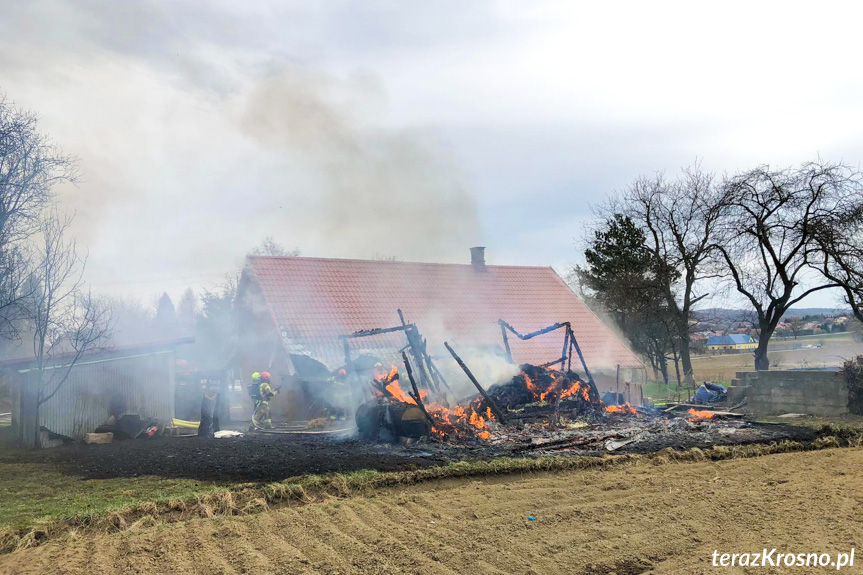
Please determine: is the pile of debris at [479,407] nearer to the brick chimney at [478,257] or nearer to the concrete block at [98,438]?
the concrete block at [98,438]

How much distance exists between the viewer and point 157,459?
39.6 feet

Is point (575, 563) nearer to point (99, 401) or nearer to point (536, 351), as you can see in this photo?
point (99, 401)

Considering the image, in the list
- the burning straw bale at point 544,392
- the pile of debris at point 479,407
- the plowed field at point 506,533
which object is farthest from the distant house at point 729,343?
the plowed field at point 506,533

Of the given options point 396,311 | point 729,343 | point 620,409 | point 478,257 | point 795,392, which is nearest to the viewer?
point 620,409

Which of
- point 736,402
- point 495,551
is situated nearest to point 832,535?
point 495,551

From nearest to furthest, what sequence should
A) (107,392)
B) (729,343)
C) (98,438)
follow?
(98,438) → (107,392) → (729,343)

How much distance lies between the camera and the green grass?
25.6 ft

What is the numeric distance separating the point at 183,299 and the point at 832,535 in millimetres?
106329

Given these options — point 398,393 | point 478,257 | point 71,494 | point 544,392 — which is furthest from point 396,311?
point 71,494

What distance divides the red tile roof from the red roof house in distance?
44 mm

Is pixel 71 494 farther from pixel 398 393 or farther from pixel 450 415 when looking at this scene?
pixel 450 415

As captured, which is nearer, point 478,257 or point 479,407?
point 479,407

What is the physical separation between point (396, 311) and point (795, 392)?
1432 centimetres

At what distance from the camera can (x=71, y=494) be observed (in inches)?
357
